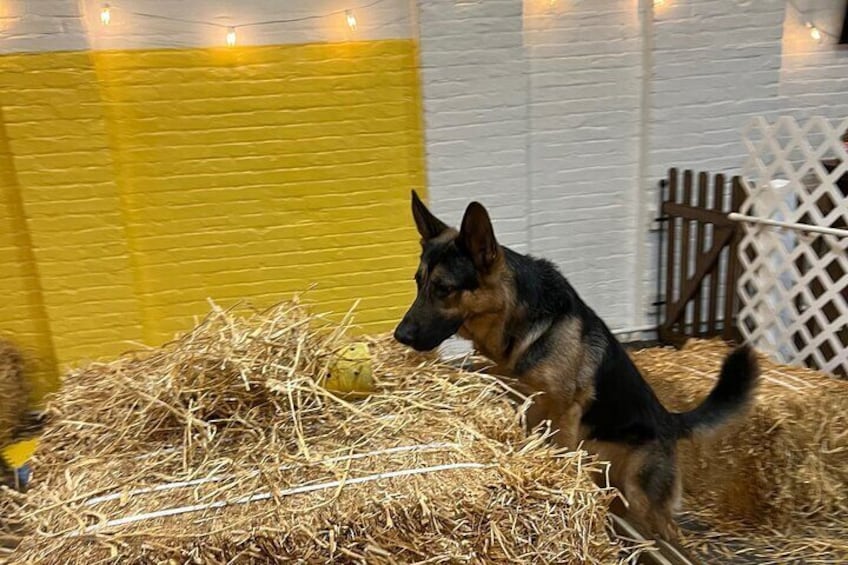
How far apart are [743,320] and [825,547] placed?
5.67ft

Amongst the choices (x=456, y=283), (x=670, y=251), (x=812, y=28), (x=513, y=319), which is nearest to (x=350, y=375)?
(x=456, y=283)

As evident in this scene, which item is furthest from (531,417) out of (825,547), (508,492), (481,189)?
(481,189)

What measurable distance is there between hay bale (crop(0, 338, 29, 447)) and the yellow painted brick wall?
0.59 ft

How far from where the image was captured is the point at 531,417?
2.34 meters

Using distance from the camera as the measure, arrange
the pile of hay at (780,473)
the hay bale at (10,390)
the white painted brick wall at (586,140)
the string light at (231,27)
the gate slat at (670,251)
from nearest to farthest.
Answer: the pile of hay at (780,473) < the hay bale at (10,390) < the string light at (231,27) < the white painted brick wall at (586,140) < the gate slat at (670,251)

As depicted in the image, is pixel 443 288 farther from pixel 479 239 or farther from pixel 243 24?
pixel 243 24

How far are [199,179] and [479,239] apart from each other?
90.5 inches

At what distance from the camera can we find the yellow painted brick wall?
138 inches

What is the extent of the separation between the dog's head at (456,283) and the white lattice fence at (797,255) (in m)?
2.22

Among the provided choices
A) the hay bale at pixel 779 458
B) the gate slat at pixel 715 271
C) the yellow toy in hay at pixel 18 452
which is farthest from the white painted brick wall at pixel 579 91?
the yellow toy in hay at pixel 18 452

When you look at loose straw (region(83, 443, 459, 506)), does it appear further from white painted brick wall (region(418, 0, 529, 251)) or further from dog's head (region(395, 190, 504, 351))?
white painted brick wall (region(418, 0, 529, 251))

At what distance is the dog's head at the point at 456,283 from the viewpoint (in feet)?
6.76

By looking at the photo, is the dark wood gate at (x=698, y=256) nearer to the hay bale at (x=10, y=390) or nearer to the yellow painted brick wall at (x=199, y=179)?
the yellow painted brick wall at (x=199, y=179)

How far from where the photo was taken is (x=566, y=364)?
2.32m
